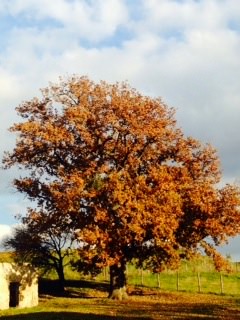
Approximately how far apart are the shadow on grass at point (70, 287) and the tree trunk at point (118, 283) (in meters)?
5.38

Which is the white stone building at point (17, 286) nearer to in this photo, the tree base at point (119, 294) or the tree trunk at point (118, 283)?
the tree base at point (119, 294)

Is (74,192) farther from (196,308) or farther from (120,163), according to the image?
(196,308)

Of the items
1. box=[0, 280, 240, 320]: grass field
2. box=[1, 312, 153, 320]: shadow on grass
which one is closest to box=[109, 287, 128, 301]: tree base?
box=[0, 280, 240, 320]: grass field

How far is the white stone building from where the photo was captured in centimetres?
4947

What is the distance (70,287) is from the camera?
68125 mm

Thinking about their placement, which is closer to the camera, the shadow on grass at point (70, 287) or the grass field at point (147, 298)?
the grass field at point (147, 298)

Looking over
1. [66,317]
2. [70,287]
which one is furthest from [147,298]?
[66,317]

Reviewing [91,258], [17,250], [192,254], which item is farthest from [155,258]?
[17,250]

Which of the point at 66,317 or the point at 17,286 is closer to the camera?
the point at 66,317

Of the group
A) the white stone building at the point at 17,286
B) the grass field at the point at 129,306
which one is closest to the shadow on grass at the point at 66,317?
the grass field at the point at 129,306

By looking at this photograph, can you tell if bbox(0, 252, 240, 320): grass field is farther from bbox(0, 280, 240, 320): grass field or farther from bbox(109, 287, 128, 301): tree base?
bbox(109, 287, 128, 301): tree base

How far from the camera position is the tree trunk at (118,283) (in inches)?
2156

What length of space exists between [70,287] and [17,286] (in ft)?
57.8

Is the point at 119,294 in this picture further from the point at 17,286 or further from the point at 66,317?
the point at 66,317
